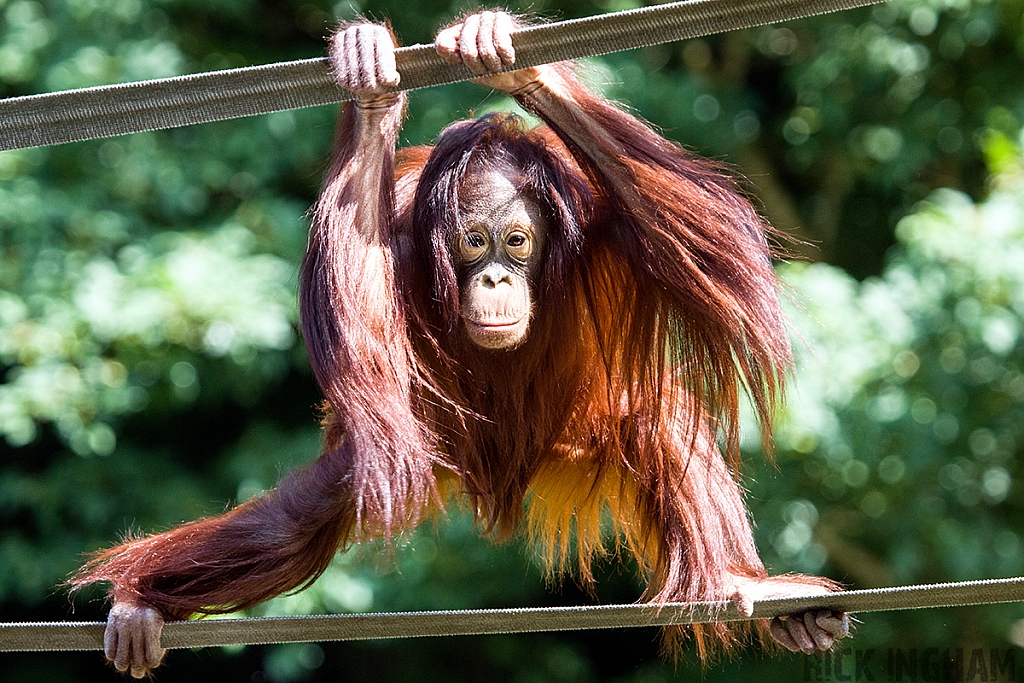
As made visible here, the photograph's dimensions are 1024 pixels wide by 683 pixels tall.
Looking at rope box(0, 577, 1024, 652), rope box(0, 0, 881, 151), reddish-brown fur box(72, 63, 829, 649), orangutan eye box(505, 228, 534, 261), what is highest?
rope box(0, 0, 881, 151)

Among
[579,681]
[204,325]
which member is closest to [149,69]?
[204,325]

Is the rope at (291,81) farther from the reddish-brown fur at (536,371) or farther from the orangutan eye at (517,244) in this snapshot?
the orangutan eye at (517,244)

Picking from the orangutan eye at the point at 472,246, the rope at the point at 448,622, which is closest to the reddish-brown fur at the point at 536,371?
the orangutan eye at the point at 472,246

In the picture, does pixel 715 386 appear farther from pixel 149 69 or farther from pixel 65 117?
pixel 149 69

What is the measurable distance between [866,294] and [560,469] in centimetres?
190

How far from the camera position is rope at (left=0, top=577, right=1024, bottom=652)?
→ 79.3 inches

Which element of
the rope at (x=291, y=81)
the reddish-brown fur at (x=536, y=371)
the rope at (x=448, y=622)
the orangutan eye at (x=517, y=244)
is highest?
→ the rope at (x=291, y=81)

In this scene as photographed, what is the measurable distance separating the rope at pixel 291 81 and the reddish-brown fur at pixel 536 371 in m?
Answer: 0.29

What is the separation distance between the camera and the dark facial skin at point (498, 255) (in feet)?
7.55

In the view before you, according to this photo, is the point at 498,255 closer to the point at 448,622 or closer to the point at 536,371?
the point at 536,371

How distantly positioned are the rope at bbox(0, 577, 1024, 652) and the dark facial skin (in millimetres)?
529

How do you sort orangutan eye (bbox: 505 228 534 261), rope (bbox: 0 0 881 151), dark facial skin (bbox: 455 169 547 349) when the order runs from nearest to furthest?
rope (bbox: 0 0 881 151)
dark facial skin (bbox: 455 169 547 349)
orangutan eye (bbox: 505 228 534 261)

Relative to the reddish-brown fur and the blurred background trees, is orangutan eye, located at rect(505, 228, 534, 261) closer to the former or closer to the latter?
the reddish-brown fur

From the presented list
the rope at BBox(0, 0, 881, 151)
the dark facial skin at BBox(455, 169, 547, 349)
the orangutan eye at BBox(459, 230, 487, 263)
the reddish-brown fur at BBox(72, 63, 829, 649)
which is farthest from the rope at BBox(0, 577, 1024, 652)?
the rope at BBox(0, 0, 881, 151)
